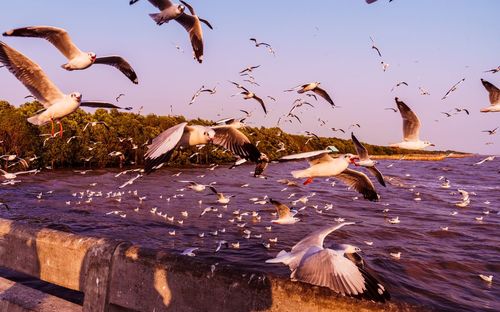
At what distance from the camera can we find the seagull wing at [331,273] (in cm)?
431

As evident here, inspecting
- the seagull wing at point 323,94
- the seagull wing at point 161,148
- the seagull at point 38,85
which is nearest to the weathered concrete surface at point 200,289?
the seagull wing at point 161,148

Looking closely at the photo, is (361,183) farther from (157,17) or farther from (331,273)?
(157,17)

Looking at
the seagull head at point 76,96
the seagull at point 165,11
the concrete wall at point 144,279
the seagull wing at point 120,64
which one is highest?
the seagull at point 165,11

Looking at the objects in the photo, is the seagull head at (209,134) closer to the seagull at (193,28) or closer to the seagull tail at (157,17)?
the seagull tail at (157,17)

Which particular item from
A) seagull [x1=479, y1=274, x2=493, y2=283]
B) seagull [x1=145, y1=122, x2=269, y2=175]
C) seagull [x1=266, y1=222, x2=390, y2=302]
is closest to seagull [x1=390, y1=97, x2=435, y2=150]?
seagull [x1=145, y1=122, x2=269, y2=175]

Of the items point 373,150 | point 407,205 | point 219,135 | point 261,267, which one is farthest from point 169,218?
point 373,150

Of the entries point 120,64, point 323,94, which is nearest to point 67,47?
point 120,64

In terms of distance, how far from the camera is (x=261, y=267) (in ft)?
45.5

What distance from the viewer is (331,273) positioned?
176 inches

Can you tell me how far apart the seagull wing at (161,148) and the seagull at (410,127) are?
217 inches

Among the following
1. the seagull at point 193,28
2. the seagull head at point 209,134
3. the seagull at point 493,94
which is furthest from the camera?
the seagull at point 493,94

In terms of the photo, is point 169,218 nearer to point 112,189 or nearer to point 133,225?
point 133,225

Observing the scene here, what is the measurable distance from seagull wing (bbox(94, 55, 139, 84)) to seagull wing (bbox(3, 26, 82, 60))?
0.43 metres

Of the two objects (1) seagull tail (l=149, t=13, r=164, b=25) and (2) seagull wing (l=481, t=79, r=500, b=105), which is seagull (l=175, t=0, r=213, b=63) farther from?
(2) seagull wing (l=481, t=79, r=500, b=105)
